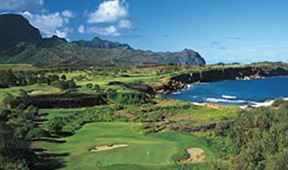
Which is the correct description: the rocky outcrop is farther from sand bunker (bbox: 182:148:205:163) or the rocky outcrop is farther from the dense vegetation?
sand bunker (bbox: 182:148:205:163)

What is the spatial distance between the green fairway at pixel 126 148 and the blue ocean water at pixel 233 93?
189ft

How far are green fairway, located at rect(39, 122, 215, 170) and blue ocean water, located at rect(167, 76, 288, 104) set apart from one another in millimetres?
57471

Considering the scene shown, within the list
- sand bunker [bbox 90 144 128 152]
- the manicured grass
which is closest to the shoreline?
the manicured grass

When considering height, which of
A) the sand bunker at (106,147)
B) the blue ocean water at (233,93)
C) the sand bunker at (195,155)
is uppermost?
the sand bunker at (106,147)

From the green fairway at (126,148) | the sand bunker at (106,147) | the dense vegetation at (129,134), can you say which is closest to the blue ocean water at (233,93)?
the dense vegetation at (129,134)

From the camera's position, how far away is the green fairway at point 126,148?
147 ft

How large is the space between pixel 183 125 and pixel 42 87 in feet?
154

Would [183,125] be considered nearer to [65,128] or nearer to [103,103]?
[65,128]

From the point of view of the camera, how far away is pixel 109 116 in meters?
76.4

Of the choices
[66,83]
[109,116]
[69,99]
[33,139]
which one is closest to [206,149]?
[33,139]

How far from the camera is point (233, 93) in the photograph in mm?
139500

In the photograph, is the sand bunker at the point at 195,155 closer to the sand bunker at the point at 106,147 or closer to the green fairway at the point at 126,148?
the green fairway at the point at 126,148

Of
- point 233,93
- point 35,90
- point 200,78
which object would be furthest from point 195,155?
point 200,78

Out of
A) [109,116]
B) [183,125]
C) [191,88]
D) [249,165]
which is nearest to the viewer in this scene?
[249,165]
